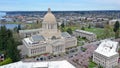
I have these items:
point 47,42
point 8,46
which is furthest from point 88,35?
point 8,46

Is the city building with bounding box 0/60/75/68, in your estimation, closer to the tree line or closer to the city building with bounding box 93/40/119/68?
the tree line

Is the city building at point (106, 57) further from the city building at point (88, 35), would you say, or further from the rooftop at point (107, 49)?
the city building at point (88, 35)

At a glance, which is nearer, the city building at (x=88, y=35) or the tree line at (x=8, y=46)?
the tree line at (x=8, y=46)

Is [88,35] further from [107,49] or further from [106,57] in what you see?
[106,57]

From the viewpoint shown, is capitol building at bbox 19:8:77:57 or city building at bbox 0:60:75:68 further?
capitol building at bbox 19:8:77:57

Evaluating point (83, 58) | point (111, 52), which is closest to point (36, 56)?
point (83, 58)

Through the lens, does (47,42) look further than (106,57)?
Yes

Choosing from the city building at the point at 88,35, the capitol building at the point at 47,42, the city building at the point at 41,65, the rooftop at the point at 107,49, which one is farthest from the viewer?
the city building at the point at 88,35

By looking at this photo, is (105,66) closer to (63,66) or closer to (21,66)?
(63,66)

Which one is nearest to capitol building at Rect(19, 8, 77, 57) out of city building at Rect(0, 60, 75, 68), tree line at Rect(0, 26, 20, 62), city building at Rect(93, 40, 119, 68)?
tree line at Rect(0, 26, 20, 62)

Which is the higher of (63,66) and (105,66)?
(63,66)

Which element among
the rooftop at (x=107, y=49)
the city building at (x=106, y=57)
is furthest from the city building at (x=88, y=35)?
the city building at (x=106, y=57)
